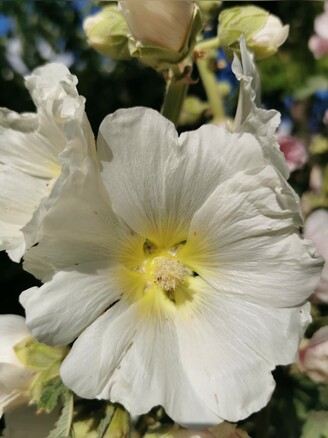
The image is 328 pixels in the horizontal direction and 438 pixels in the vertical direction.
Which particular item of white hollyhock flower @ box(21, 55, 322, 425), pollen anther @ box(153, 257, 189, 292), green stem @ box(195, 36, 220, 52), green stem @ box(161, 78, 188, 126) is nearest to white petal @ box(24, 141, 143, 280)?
white hollyhock flower @ box(21, 55, 322, 425)

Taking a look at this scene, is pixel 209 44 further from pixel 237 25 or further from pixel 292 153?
pixel 292 153

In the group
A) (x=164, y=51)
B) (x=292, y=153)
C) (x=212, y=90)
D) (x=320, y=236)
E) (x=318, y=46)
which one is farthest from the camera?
(x=318, y=46)

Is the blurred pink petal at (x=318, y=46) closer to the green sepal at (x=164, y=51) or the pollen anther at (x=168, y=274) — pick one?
the green sepal at (x=164, y=51)

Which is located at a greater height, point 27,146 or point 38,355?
point 27,146

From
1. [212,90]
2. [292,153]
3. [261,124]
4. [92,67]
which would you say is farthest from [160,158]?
[92,67]

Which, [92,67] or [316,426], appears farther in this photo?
[92,67]

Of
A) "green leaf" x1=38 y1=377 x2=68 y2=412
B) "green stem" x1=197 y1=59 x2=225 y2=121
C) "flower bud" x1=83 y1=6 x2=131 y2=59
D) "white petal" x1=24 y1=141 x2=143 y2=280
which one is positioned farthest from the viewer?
"green stem" x1=197 y1=59 x2=225 y2=121

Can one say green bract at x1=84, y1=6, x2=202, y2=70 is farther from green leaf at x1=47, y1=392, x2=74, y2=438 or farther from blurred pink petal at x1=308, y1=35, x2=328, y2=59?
blurred pink petal at x1=308, y1=35, x2=328, y2=59

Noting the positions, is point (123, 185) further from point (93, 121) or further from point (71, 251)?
point (93, 121)

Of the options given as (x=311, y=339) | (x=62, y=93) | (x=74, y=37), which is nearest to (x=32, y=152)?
(x=62, y=93)
